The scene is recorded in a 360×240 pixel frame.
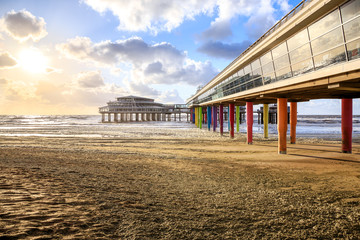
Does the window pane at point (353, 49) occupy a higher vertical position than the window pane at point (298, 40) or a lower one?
lower

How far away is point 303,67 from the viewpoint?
8.98 meters

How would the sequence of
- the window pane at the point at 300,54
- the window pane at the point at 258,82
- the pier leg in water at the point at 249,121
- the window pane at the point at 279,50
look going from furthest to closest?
the pier leg in water at the point at 249,121 → the window pane at the point at 258,82 → the window pane at the point at 279,50 → the window pane at the point at 300,54

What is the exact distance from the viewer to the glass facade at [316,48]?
6.55m

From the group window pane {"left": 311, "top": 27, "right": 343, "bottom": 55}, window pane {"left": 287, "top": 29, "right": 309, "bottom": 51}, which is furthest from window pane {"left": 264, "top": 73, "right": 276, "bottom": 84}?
window pane {"left": 311, "top": 27, "right": 343, "bottom": 55}

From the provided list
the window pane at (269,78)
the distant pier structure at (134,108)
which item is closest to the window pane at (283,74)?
the window pane at (269,78)

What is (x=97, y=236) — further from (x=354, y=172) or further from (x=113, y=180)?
(x=354, y=172)

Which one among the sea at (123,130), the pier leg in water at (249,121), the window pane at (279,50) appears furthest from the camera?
the sea at (123,130)

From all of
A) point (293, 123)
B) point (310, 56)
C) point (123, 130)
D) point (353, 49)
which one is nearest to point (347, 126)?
point (293, 123)

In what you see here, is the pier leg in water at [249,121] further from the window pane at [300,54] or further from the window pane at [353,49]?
the window pane at [353,49]

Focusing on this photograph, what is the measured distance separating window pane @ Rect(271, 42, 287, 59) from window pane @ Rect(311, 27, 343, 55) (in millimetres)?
2072

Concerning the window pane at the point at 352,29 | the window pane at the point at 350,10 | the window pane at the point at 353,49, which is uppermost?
the window pane at the point at 350,10

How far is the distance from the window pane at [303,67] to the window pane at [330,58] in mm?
326

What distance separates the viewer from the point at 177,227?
12.3 feet

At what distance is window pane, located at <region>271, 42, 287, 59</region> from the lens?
1032 cm
